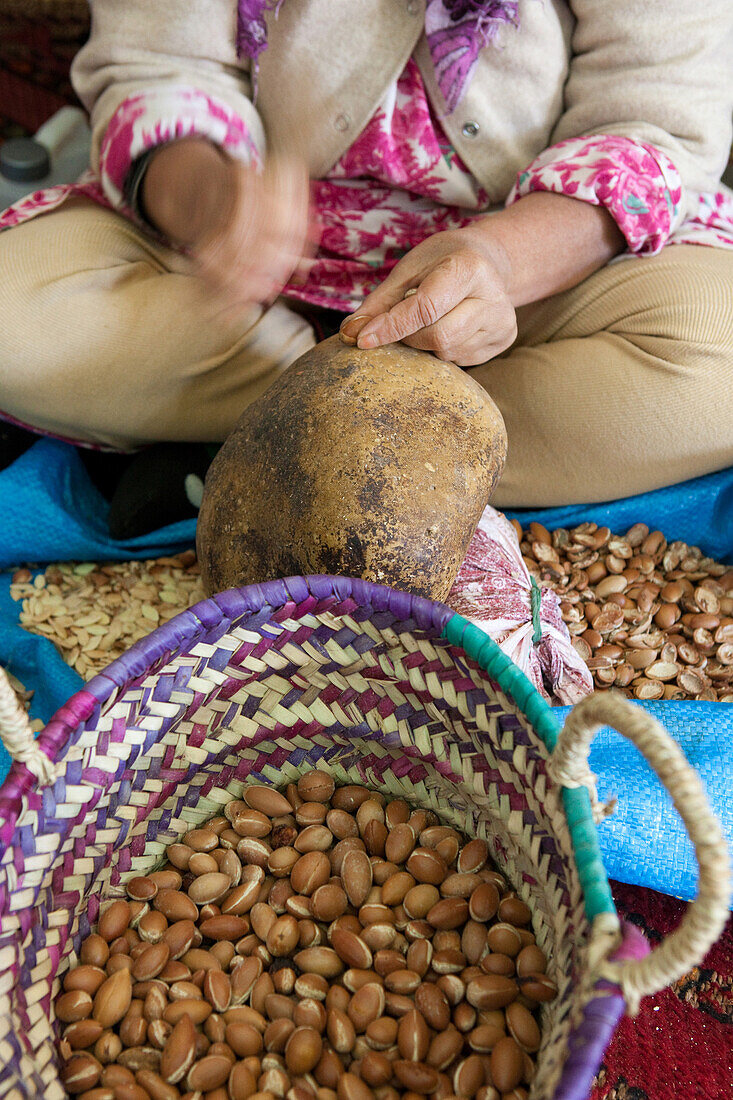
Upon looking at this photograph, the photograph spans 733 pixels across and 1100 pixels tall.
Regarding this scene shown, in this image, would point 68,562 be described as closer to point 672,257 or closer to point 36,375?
point 36,375

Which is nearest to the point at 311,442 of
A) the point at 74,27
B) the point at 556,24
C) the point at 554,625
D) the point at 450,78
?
the point at 554,625

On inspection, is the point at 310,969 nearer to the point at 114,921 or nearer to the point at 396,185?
the point at 114,921

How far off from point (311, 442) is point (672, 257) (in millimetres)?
632

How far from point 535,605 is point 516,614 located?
4cm

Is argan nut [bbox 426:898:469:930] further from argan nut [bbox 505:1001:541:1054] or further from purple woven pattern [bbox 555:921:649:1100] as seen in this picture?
purple woven pattern [bbox 555:921:649:1100]

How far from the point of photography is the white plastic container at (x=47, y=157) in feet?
5.46

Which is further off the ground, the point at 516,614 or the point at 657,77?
the point at 657,77

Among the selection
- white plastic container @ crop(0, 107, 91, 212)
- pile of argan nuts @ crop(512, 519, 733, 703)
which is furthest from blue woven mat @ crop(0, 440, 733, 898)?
white plastic container @ crop(0, 107, 91, 212)

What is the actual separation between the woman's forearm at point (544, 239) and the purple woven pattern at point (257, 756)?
509 millimetres

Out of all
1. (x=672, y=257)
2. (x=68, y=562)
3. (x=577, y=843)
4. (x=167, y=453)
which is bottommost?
(x=68, y=562)

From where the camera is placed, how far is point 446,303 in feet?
2.94

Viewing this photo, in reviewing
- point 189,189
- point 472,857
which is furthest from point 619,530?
point 189,189

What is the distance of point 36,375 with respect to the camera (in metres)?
1.16

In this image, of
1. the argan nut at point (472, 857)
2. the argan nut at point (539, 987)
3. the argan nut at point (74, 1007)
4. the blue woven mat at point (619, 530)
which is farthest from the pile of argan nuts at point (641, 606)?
the argan nut at point (74, 1007)
